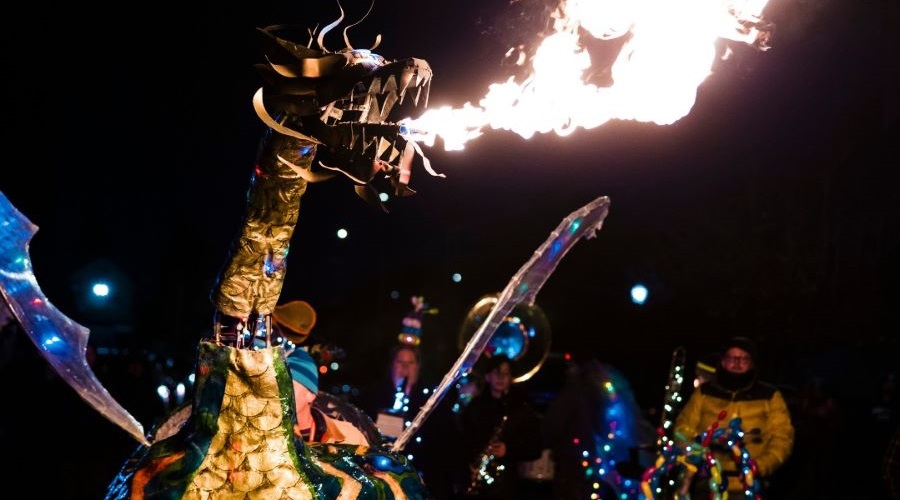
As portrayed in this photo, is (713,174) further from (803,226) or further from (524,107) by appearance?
(524,107)

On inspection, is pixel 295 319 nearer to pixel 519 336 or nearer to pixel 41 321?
pixel 41 321

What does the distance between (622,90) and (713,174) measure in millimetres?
18171

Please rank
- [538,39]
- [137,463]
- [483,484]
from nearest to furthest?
[137,463] → [538,39] → [483,484]

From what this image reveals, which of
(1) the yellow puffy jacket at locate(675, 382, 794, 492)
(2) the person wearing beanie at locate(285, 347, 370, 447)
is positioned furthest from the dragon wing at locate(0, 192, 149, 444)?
(1) the yellow puffy jacket at locate(675, 382, 794, 492)

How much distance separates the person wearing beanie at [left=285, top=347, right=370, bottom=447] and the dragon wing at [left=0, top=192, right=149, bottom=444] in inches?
39.5

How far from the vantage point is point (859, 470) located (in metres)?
15.4

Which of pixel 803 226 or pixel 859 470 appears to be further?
pixel 803 226

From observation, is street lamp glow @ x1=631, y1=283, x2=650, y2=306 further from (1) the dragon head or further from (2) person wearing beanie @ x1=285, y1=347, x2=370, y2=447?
(1) the dragon head

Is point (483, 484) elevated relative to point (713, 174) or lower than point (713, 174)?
lower

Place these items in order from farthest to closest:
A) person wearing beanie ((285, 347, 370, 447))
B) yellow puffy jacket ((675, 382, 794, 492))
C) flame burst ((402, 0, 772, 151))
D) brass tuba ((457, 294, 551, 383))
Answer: brass tuba ((457, 294, 551, 383)) → yellow puffy jacket ((675, 382, 794, 492)) → person wearing beanie ((285, 347, 370, 447)) → flame burst ((402, 0, 772, 151))

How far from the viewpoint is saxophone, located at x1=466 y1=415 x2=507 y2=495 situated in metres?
7.96

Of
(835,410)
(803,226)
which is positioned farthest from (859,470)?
(803,226)

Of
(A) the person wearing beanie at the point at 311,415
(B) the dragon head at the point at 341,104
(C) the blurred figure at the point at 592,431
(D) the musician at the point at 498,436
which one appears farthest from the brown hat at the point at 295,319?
(C) the blurred figure at the point at 592,431

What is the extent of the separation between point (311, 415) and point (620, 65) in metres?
2.27
